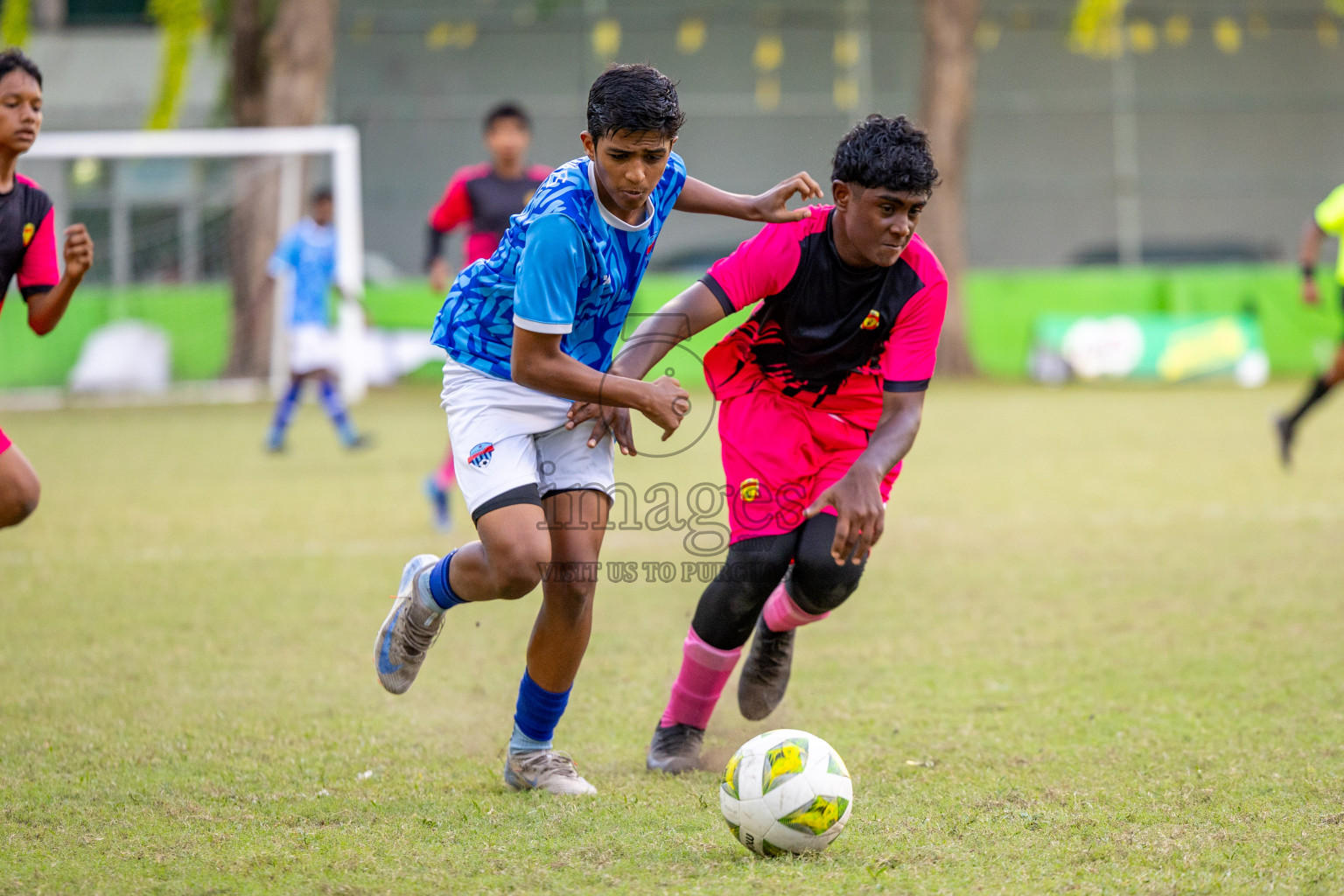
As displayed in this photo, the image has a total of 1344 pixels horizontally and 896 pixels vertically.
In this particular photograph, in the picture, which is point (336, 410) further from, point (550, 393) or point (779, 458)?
point (550, 393)

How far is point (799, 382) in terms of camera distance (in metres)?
3.87

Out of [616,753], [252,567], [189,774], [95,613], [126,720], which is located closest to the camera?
[189,774]

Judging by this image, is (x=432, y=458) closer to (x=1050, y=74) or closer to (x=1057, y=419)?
(x=1057, y=419)

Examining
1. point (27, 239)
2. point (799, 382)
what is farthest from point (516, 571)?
point (27, 239)

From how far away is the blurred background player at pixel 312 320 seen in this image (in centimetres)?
1136

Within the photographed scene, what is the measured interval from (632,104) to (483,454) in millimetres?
949

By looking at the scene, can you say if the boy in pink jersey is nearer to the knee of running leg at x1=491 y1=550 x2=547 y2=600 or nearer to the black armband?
the knee of running leg at x1=491 y1=550 x2=547 y2=600

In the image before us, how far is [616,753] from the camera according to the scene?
12.6 feet

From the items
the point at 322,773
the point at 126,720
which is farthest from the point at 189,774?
the point at 126,720

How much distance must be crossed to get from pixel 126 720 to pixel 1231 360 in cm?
1637

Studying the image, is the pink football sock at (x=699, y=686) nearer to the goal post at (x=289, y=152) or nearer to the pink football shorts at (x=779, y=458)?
the pink football shorts at (x=779, y=458)

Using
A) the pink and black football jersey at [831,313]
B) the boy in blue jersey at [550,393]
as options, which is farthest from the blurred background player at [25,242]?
the pink and black football jersey at [831,313]

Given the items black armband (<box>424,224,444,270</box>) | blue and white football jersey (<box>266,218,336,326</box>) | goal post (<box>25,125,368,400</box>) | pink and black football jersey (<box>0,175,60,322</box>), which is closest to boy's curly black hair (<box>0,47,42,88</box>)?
pink and black football jersey (<box>0,175,60,322</box>)

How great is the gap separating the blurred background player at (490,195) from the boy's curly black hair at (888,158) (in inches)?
162
